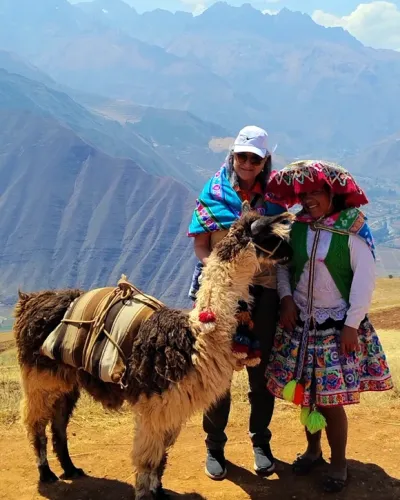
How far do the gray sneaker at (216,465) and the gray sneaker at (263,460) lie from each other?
241 mm

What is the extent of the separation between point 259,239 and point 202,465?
2081mm

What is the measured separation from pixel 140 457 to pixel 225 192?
1726 millimetres

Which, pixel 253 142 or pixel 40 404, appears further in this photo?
pixel 40 404

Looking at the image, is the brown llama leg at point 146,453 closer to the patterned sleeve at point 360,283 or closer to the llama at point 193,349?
the llama at point 193,349

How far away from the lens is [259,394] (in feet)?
13.4

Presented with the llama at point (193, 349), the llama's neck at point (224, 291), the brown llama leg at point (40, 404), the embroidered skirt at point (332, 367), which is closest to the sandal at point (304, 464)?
the embroidered skirt at point (332, 367)

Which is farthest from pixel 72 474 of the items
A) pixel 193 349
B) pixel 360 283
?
pixel 360 283

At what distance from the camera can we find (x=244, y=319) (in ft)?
11.1

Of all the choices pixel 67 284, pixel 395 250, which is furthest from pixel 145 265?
pixel 395 250

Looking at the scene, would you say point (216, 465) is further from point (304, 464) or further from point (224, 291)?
point (224, 291)

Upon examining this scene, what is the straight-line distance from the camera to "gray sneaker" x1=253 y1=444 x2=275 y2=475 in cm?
416

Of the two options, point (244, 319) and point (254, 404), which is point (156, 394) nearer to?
point (244, 319)

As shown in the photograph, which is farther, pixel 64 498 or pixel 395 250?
pixel 395 250

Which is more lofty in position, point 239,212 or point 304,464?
point 239,212
